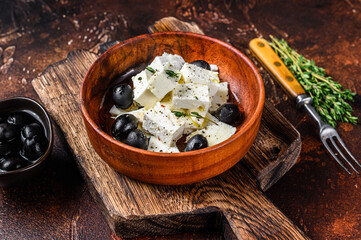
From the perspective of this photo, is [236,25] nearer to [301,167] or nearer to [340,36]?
[340,36]

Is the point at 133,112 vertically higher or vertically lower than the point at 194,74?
lower

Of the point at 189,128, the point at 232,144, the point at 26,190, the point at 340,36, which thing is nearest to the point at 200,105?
the point at 189,128

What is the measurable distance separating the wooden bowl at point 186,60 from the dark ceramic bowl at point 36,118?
237mm

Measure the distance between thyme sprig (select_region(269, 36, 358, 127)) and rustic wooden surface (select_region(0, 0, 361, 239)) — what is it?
0.07 meters

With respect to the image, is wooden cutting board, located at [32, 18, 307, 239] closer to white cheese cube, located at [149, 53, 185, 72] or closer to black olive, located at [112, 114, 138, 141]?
black olive, located at [112, 114, 138, 141]

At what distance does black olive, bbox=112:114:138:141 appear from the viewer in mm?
1480

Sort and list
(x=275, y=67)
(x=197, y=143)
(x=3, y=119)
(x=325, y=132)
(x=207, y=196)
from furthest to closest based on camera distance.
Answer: (x=275, y=67) < (x=325, y=132) < (x=3, y=119) < (x=207, y=196) < (x=197, y=143)

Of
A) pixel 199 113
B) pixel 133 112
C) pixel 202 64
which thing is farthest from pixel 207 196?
pixel 202 64

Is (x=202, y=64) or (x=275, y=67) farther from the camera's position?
(x=275, y=67)

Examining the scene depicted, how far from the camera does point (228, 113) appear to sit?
1.56 meters

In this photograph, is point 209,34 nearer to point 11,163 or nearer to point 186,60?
point 186,60

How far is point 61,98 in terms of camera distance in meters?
1.90

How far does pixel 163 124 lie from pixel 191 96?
156 mm

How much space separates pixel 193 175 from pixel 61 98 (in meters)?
0.81
